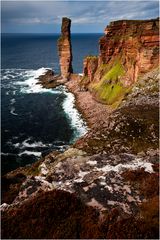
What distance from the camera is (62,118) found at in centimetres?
8044

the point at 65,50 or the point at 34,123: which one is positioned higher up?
the point at 65,50

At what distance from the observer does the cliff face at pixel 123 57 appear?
7494 centimetres

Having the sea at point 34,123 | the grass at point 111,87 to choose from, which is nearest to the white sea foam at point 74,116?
the sea at point 34,123

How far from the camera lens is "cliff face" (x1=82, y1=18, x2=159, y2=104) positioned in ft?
246

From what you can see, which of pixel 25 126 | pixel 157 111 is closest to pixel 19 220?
pixel 157 111

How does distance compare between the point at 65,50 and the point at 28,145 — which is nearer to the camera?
the point at 28,145

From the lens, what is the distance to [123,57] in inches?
3644

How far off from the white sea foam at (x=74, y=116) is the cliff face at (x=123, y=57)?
781cm

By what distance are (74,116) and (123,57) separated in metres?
25.9

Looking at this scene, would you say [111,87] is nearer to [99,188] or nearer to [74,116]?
[74,116]

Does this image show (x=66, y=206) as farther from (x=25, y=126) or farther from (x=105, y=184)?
(x=25, y=126)

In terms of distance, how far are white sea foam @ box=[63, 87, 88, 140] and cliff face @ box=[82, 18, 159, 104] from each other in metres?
7.81

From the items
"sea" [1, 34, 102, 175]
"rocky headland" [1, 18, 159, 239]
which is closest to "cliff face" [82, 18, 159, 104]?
"sea" [1, 34, 102, 175]

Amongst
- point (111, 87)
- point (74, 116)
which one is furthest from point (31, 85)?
point (74, 116)
